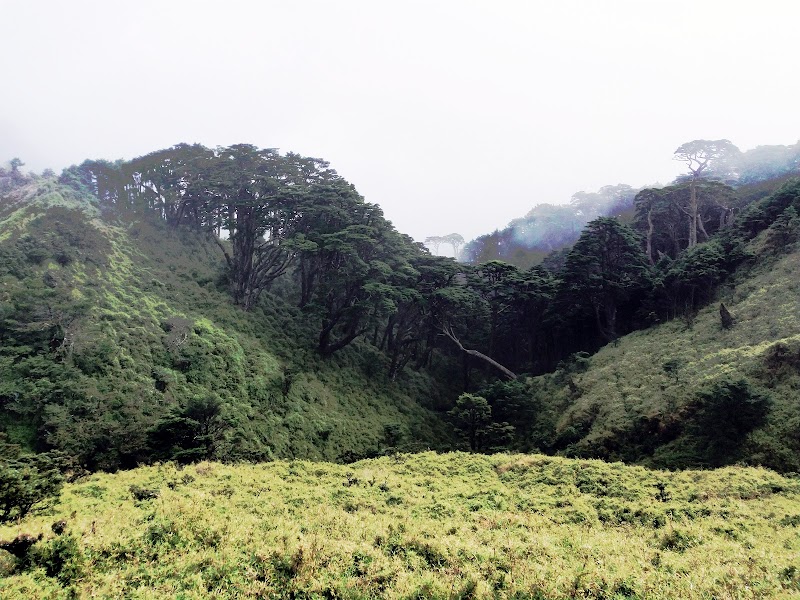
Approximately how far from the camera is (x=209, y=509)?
11727 mm

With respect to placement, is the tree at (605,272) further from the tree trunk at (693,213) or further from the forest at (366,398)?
the tree trunk at (693,213)

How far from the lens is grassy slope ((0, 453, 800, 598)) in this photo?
25.4 ft

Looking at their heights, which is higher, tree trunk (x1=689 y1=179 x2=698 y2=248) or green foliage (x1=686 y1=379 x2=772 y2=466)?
tree trunk (x1=689 y1=179 x2=698 y2=248)

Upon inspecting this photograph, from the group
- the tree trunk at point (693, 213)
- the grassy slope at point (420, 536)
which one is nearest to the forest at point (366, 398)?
the grassy slope at point (420, 536)

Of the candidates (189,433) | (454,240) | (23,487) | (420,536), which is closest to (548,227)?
(454,240)

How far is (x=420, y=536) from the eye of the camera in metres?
10.1

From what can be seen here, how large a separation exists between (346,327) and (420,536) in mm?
28737

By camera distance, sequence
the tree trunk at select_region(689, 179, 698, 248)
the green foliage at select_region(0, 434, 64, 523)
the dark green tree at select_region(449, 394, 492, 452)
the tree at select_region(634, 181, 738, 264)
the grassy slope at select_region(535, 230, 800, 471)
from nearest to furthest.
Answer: the green foliage at select_region(0, 434, 64, 523) → the grassy slope at select_region(535, 230, 800, 471) → the dark green tree at select_region(449, 394, 492, 452) → the tree trunk at select_region(689, 179, 698, 248) → the tree at select_region(634, 181, 738, 264)

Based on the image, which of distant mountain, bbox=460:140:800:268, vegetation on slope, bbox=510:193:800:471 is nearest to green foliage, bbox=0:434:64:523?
vegetation on slope, bbox=510:193:800:471

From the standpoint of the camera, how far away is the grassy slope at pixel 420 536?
7.73 meters

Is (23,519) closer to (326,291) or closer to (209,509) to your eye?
(209,509)

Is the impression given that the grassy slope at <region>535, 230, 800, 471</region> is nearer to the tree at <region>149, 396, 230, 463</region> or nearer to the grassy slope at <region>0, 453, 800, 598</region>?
the grassy slope at <region>0, 453, 800, 598</region>

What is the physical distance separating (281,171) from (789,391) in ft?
125

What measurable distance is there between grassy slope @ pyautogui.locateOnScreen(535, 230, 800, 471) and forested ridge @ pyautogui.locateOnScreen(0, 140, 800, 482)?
124 millimetres
